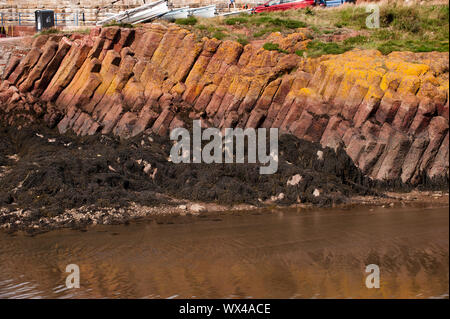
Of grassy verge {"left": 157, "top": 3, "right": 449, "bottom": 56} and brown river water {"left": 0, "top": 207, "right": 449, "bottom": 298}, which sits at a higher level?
grassy verge {"left": 157, "top": 3, "right": 449, "bottom": 56}

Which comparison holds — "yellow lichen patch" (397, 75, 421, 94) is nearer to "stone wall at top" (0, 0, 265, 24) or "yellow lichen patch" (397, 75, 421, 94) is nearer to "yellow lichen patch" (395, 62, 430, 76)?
"yellow lichen patch" (395, 62, 430, 76)

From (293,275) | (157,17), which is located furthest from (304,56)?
(293,275)

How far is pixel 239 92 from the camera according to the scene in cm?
2577

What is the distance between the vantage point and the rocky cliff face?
22.1m

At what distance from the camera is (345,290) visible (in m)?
12.5

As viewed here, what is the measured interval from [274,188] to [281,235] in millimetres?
4357

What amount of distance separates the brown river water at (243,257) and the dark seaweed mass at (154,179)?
1620 millimetres

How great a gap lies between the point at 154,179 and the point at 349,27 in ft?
49.1

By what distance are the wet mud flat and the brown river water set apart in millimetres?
1112

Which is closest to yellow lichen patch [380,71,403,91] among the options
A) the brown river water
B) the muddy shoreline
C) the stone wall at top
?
the muddy shoreline

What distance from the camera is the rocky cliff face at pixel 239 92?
2206 centimetres

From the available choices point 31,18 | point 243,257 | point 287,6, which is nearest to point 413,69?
point 243,257

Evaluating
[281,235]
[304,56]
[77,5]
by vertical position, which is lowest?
[281,235]

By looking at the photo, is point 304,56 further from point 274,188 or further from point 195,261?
point 195,261
